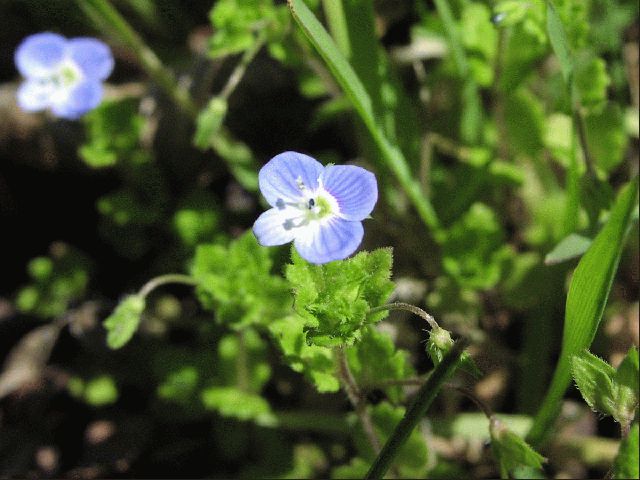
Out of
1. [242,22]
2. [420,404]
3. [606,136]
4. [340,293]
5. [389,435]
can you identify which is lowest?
[389,435]

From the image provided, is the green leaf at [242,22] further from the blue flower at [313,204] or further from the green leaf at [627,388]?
the green leaf at [627,388]

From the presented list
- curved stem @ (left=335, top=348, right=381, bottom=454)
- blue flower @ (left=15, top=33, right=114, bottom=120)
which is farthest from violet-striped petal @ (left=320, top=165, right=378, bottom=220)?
blue flower @ (left=15, top=33, right=114, bottom=120)

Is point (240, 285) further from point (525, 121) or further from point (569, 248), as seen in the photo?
point (525, 121)

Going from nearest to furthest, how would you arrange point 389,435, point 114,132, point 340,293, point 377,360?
point 340,293
point 377,360
point 389,435
point 114,132

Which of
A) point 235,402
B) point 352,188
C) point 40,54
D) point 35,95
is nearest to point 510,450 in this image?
point 352,188

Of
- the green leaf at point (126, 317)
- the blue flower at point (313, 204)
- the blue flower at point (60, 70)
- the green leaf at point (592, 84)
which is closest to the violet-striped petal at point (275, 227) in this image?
the blue flower at point (313, 204)

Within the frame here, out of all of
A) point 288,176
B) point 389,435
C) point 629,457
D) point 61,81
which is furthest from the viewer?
point 61,81

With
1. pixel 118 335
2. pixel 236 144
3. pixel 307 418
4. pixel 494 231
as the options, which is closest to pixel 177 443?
pixel 307 418
